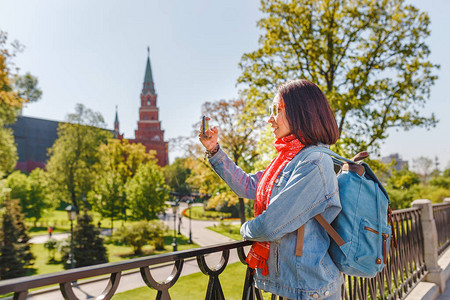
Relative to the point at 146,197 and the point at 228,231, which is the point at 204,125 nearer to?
the point at 228,231

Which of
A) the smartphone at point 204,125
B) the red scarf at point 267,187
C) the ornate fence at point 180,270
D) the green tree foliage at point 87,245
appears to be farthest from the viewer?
the green tree foliage at point 87,245

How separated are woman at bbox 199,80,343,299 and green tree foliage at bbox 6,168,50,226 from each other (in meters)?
36.7

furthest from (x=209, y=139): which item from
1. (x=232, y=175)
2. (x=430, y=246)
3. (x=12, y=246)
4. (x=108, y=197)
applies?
(x=108, y=197)

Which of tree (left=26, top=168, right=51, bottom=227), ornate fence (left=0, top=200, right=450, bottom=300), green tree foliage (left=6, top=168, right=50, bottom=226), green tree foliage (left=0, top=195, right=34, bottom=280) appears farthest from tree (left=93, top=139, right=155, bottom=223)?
ornate fence (left=0, top=200, right=450, bottom=300)

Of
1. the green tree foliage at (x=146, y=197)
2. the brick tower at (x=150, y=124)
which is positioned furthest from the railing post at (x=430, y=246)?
the brick tower at (x=150, y=124)

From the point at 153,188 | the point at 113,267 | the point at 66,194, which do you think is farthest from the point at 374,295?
the point at 66,194

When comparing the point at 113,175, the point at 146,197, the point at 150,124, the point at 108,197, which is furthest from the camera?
the point at 150,124

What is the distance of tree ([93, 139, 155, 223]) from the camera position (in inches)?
1156

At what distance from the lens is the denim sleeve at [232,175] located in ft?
6.73

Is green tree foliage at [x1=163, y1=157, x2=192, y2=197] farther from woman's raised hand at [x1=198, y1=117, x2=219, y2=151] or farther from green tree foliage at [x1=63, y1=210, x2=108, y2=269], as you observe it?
woman's raised hand at [x1=198, y1=117, x2=219, y2=151]

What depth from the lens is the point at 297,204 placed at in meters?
1.40

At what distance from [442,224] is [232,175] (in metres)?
6.72

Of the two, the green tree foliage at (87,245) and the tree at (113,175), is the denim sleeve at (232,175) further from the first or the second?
the tree at (113,175)

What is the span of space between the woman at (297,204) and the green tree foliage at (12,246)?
19633 millimetres
